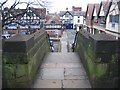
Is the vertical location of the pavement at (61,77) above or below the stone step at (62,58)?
above

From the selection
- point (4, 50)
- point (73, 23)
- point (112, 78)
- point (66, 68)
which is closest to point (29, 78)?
point (4, 50)

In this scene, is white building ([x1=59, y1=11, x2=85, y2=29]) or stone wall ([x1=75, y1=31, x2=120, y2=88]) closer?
stone wall ([x1=75, y1=31, x2=120, y2=88])

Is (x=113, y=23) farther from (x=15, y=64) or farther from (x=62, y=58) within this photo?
(x=15, y=64)

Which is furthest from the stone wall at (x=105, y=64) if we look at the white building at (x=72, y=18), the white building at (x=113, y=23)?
the white building at (x=72, y=18)

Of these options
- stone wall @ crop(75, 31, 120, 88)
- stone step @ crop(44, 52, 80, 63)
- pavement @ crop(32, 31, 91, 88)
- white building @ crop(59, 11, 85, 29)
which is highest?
white building @ crop(59, 11, 85, 29)

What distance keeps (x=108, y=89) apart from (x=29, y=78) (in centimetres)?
161

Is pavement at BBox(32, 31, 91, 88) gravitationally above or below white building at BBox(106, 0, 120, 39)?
below

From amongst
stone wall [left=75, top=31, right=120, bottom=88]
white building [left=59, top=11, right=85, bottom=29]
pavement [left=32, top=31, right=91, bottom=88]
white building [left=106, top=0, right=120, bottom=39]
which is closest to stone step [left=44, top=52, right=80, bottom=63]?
pavement [left=32, top=31, right=91, bottom=88]

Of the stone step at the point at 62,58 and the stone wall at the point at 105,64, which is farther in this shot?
the stone step at the point at 62,58

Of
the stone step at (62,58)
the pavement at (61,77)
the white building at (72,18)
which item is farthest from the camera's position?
the white building at (72,18)

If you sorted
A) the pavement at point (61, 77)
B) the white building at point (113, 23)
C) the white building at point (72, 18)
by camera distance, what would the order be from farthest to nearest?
the white building at point (72, 18)
the white building at point (113, 23)
the pavement at point (61, 77)

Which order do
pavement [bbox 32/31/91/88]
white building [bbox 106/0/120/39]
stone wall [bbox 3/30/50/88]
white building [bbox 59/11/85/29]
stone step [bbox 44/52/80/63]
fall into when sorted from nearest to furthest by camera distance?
1. stone wall [bbox 3/30/50/88]
2. pavement [bbox 32/31/91/88]
3. stone step [bbox 44/52/80/63]
4. white building [bbox 106/0/120/39]
5. white building [bbox 59/11/85/29]

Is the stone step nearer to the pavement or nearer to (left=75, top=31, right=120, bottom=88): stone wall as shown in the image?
the pavement

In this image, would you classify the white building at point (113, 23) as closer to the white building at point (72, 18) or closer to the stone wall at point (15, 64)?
the stone wall at point (15, 64)
